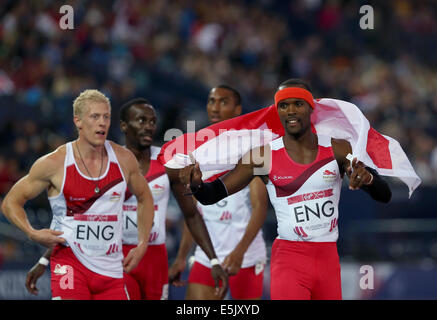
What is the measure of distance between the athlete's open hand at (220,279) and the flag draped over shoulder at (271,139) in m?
0.97

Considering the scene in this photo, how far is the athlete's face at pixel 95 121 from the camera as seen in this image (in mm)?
6953

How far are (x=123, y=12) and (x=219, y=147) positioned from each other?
955 centimetres

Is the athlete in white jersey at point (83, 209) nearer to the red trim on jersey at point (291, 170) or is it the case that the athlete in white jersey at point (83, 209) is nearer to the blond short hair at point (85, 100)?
the blond short hair at point (85, 100)

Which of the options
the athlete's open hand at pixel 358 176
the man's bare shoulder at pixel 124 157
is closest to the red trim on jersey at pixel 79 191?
the man's bare shoulder at pixel 124 157

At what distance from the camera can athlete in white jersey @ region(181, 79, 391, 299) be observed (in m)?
6.59

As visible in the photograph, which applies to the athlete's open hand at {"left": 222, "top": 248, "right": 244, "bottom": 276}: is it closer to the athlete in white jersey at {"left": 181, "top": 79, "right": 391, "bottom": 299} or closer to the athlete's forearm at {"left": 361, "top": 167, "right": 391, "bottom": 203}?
the athlete in white jersey at {"left": 181, "top": 79, "right": 391, "bottom": 299}

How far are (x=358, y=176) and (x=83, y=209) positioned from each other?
2.48 m

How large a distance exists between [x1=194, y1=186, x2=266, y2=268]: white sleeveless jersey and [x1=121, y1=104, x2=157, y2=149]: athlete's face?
43.5 inches

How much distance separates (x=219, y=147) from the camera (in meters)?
7.37

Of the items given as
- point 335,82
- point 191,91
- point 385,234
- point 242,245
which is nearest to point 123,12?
point 191,91

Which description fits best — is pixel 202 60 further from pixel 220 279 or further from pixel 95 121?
pixel 95 121

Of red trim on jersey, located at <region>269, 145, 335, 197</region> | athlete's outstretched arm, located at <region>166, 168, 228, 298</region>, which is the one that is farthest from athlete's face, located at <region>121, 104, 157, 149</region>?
red trim on jersey, located at <region>269, 145, 335, 197</region>

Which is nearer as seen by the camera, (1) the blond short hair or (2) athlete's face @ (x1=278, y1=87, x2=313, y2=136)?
(2) athlete's face @ (x1=278, y1=87, x2=313, y2=136)

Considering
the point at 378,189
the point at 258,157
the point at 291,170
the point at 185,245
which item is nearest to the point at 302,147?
the point at 291,170
